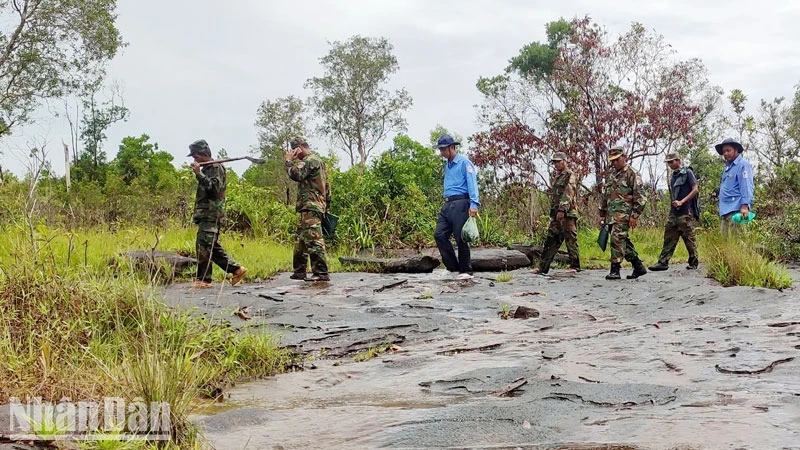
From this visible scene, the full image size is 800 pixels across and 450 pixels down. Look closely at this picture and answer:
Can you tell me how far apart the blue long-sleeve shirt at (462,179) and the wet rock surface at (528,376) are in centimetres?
220

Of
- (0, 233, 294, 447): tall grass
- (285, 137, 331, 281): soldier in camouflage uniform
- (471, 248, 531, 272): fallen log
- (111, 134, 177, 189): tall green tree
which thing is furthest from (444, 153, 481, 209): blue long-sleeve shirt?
(111, 134, 177, 189): tall green tree

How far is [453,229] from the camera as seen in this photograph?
10.9 metres

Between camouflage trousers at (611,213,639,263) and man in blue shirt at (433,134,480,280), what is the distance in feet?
6.73

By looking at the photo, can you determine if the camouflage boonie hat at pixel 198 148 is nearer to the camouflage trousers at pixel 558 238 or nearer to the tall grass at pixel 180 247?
the tall grass at pixel 180 247

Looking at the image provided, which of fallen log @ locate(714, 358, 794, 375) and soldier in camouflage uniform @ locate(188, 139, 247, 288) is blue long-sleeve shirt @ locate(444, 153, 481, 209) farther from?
fallen log @ locate(714, 358, 794, 375)

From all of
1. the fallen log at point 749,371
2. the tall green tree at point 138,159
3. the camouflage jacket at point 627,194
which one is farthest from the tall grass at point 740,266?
the tall green tree at point 138,159

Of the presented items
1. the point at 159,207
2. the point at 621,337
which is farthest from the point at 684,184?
the point at 159,207

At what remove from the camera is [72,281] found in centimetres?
562

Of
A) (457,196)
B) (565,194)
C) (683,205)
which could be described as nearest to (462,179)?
(457,196)

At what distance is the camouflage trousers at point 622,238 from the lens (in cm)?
1061

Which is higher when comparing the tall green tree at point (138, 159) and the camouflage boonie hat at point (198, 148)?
the tall green tree at point (138, 159)

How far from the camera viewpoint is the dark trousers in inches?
423

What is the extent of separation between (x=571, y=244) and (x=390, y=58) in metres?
25.5

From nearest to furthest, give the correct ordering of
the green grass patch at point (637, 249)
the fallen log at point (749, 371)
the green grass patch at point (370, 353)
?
the fallen log at point (749, 371)
the green grass patch at point (370, 353)
the green grass patch at point (637, 249)
